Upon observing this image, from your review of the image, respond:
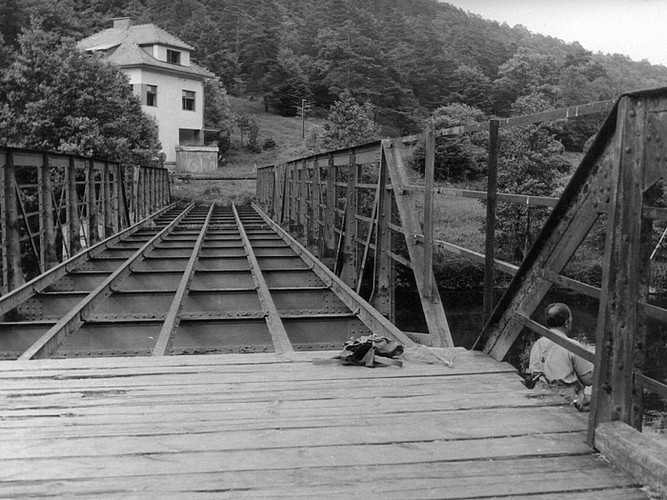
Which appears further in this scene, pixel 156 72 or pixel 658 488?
pixel 156 72

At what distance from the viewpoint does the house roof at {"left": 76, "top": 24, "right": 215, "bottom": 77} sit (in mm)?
45625

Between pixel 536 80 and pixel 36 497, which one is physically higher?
pixel 536 80

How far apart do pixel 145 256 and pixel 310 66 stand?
3196 inches

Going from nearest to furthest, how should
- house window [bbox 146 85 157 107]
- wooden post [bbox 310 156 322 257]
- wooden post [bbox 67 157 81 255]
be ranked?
wooden post [bbox 67 157 81 255] → wooden post [bbox 310 156 322 257] → house window [bbox 146 85 157 107]

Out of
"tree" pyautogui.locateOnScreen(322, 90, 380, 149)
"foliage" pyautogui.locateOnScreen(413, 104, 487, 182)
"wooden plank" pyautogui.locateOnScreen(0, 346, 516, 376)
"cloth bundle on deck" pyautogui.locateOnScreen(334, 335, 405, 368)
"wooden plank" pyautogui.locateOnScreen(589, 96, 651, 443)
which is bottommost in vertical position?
"wooden plank" pyautogui.locateOnScreen(0, 346, 516, 376)

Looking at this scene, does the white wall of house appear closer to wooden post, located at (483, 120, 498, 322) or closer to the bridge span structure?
the bridge span structure

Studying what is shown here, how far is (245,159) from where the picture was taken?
5503 centimetres

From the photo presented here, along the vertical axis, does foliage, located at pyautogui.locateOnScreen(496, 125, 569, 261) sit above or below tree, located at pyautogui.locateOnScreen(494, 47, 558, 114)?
below

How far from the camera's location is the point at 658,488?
7.45 feet

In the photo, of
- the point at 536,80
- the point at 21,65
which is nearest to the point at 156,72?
the point at 21,65

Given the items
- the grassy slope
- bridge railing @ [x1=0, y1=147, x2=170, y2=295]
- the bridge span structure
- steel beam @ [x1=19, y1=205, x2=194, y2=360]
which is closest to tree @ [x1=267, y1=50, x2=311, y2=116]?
the grassy slope

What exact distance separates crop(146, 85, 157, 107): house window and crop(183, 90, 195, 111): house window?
2.94 metres

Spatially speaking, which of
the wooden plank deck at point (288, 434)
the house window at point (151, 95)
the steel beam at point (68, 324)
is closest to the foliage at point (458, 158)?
the house window at point (151, 95)

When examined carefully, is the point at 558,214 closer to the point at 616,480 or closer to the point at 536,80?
the point at 616,480
